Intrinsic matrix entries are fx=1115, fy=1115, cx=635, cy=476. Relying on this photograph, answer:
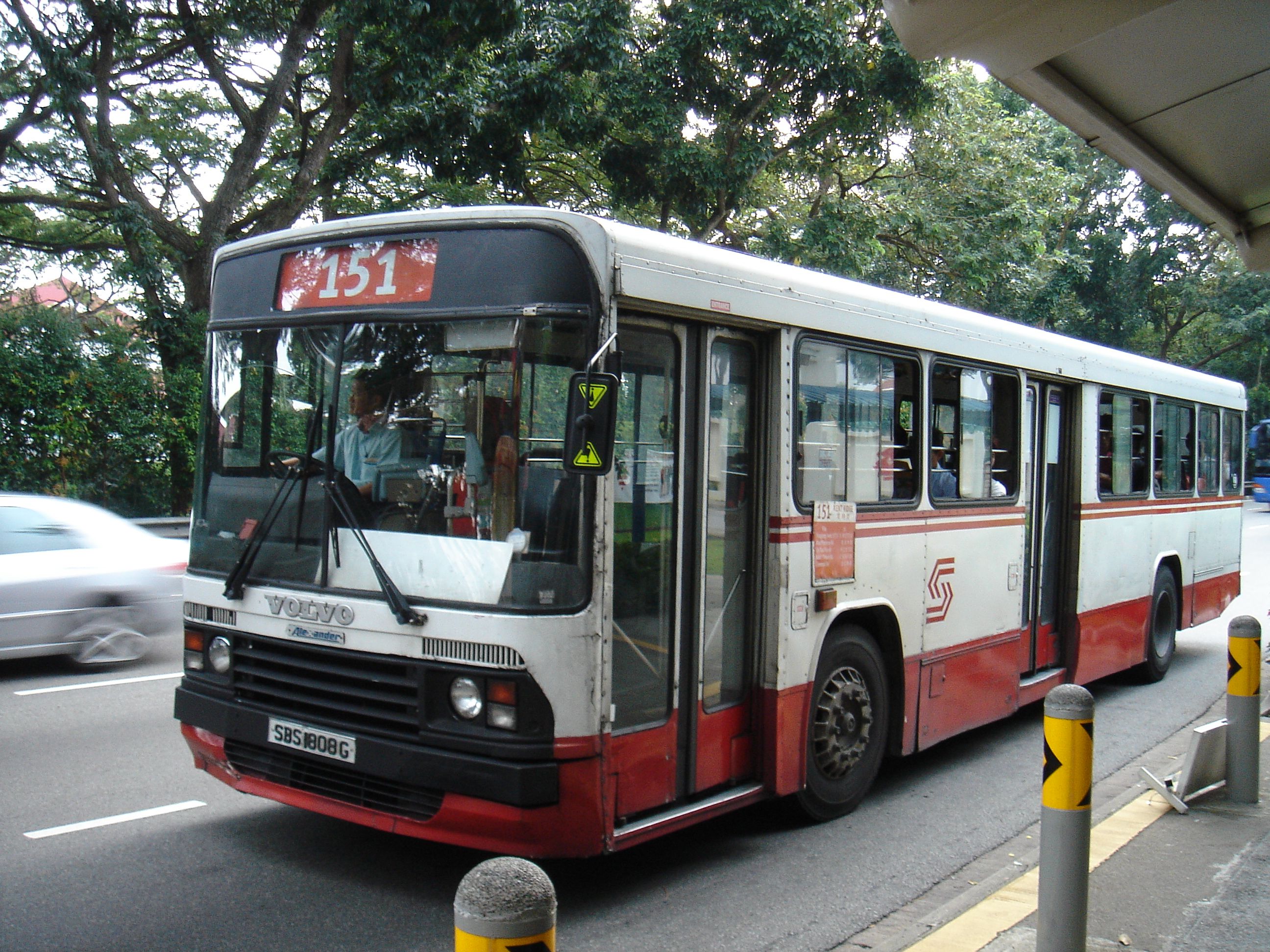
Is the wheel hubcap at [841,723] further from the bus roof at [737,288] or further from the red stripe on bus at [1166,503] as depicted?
the red stripe on bus at [1166,503]

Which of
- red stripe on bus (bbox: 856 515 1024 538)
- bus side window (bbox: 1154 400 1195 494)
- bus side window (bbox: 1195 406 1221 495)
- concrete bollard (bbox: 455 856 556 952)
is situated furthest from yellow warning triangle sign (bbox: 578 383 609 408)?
bus side window (bbox: 1195 406 1221 495)

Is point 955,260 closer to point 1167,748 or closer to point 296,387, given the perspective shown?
point 1167,748

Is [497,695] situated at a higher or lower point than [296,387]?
lower

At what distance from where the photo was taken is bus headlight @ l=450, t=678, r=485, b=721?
13.7ft

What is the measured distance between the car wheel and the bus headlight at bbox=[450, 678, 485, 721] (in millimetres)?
6142

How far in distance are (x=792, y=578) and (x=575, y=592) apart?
1.47 m

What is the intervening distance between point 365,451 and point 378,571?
520 mm

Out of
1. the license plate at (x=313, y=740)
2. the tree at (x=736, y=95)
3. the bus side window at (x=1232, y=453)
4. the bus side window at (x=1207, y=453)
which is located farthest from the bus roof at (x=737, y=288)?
the tree at (x=736, y=95)

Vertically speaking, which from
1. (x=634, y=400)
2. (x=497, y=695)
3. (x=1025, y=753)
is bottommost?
(x=1025, y=753)

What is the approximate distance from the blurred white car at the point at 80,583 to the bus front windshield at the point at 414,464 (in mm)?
4630

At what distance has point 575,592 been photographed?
13.8ft

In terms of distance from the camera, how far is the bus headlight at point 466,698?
4.18 meters

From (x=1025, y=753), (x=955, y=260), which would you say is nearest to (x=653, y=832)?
(x=1025, y=753)

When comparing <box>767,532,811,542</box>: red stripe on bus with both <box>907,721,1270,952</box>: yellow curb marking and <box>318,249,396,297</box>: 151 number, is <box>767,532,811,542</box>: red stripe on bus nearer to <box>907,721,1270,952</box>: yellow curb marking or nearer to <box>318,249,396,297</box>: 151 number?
<box>907,721,1270,952</box>: yellow curb marking
